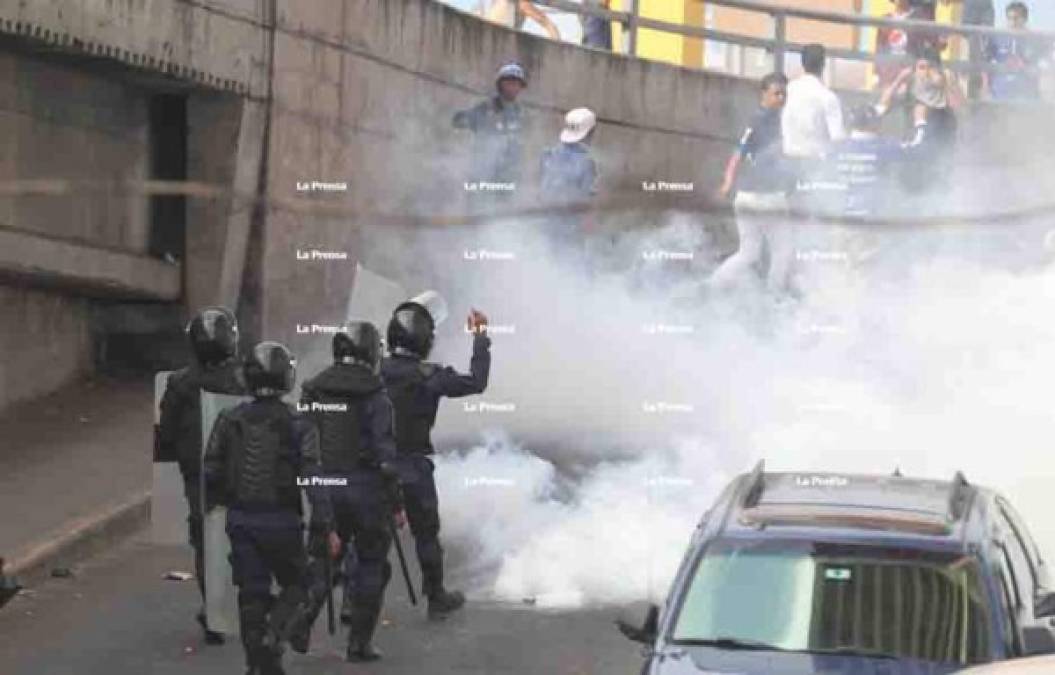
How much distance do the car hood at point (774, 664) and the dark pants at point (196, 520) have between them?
4.06 m

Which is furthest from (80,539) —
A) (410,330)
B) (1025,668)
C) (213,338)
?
(1025,668)

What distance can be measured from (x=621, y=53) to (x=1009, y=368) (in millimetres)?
5920

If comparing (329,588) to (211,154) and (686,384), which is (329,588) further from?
(211,154)

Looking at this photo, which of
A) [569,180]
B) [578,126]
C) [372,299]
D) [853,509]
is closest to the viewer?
[853,509]

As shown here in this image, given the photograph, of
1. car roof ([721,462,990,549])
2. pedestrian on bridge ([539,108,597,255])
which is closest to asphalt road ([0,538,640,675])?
car roof ([721,462,990,549])

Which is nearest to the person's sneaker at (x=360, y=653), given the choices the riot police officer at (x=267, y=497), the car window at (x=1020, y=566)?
the riot police officer at (x=267, y=497)

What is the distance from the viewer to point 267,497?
1028cm

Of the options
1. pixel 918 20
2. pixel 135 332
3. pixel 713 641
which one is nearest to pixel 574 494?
pixel 135 332

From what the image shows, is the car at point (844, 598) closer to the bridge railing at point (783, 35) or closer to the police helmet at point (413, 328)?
the police helmet at point (413, 328)

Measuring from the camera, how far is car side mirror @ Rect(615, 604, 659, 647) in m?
8.35

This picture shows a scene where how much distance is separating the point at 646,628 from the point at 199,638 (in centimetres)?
388

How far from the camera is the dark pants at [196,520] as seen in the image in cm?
1150

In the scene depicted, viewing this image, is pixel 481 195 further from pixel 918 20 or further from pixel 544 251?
pixel 918 20

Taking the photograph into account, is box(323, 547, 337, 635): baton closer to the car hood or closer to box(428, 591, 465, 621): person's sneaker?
box(428, 591, 465, 621): person's sneaker
